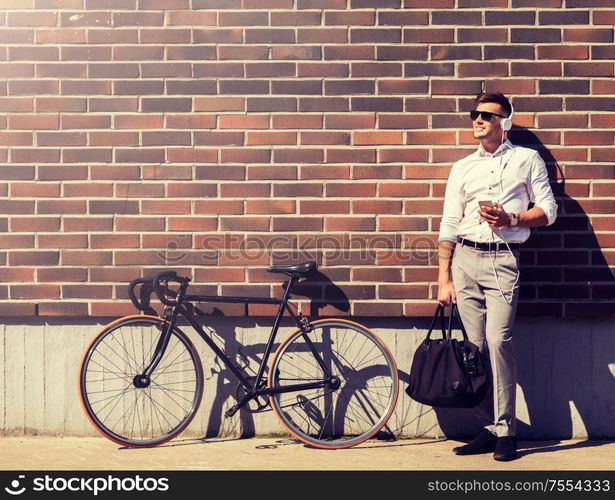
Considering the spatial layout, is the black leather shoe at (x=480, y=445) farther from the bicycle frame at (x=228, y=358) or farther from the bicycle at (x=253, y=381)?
the bicycle frame at (x=228, y=358)

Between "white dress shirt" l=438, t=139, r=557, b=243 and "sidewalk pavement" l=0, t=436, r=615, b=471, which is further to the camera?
"white dress shirt" l=438, t=139, r=557, b=243

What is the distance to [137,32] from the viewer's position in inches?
197

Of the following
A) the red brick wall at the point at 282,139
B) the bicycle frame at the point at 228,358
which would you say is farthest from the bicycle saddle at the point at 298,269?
the red brick wall at the point at 282,139

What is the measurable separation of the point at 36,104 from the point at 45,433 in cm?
213

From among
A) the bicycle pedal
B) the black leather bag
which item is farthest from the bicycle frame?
the black leather bag

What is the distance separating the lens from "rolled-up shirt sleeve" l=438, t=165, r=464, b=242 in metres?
4.71

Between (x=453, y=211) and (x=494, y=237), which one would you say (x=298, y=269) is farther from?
(x=494, y=237)

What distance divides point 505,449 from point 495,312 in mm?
801

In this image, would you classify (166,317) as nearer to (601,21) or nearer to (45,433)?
(45,433)

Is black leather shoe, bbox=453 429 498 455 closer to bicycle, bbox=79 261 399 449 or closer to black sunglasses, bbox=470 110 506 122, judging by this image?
bicycle, bbox=79 261 399 449

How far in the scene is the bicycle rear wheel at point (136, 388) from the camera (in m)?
5.03

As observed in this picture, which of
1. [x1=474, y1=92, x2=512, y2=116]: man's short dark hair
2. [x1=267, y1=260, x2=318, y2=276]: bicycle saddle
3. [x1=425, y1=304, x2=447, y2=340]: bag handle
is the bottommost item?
[x1=425, y1=304, x2=447, y2=340]: bag handle

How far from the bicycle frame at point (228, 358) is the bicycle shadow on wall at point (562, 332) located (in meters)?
0.98
